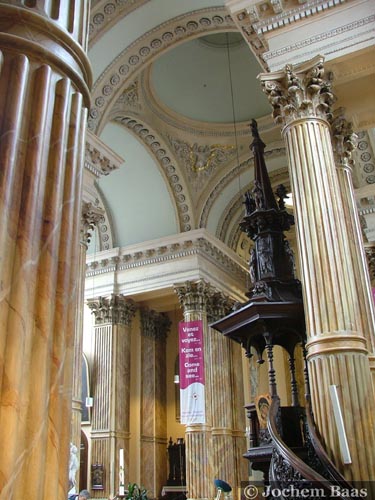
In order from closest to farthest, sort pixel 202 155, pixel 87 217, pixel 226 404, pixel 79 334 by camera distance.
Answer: pixel 79 334, pixel 87 217, pixel 226 404, pixel 202 155

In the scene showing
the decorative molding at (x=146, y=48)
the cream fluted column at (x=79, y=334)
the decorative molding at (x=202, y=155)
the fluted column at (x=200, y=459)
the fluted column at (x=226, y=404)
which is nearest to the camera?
the cream fluted column at (x=79, y=334)

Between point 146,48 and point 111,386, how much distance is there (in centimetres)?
867

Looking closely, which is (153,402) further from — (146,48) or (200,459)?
(146,48)

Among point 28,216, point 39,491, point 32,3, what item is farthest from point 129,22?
point 39,491

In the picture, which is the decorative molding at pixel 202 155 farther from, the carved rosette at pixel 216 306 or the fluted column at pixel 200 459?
the fluted column at pixel 200 459

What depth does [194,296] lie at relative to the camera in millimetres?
14992

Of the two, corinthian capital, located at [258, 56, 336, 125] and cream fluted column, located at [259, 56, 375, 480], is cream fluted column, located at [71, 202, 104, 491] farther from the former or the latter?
corinthian capital, located at [258, 56, 336, 125]

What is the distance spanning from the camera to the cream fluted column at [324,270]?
5.24 metres

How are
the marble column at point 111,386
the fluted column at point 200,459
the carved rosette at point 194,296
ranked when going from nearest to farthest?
the fluted column at point 200,459, the marble column at point 111,386, the carved rosette at point 194,296

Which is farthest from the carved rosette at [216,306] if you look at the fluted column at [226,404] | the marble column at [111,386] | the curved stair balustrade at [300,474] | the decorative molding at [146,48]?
the curved stair balustrade at [300,474]

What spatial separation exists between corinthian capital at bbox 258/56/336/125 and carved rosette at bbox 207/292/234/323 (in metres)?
9.07

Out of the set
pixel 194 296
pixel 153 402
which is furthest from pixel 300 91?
pixel 153 402

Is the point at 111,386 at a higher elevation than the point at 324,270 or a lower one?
higher

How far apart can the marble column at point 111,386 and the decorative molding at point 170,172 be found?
298 centimetres
